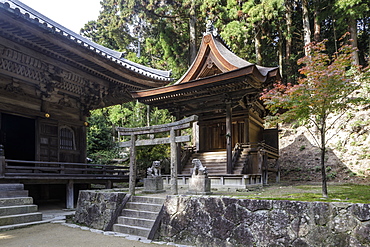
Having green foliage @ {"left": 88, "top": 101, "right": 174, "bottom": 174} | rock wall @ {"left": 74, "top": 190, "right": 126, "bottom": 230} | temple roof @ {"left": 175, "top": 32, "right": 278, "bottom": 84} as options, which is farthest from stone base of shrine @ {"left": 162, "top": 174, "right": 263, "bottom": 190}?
temple roof @ {"left": 175, "top": 32, "right": 278, "bottom": 84}

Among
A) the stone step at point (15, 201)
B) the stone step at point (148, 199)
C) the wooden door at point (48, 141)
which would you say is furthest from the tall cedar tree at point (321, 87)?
the wooden door at point (48, 141)

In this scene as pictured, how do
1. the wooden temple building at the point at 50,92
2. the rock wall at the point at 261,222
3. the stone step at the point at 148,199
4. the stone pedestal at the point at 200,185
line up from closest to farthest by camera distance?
the rock wall at the point at 261,222
the stone step at the point at 148,199
the stone pedestal at the point at 200,185
the wooden temple building at the point at 50,92

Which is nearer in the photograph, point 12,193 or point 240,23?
point 12,193

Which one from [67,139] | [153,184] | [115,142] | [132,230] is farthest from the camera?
[115,142]

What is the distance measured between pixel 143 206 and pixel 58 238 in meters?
2.21

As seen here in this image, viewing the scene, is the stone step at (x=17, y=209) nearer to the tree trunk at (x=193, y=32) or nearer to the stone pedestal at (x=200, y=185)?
the stone pedestal at (x=200, y=185)

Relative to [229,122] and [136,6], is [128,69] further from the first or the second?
[136,6]

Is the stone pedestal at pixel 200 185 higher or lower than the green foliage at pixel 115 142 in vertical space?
lower

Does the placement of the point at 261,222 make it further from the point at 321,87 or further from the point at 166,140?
the point at 166,140

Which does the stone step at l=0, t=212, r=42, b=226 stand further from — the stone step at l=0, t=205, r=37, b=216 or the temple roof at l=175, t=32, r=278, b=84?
the temple roof at l=175, t=32, r=278, b=84

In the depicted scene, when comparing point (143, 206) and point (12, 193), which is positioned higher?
point (12, 193)

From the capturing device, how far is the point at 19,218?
762 cm

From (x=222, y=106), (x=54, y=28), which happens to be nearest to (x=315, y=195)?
(x=222, y=106)

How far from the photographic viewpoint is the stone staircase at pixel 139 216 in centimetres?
→ 693
